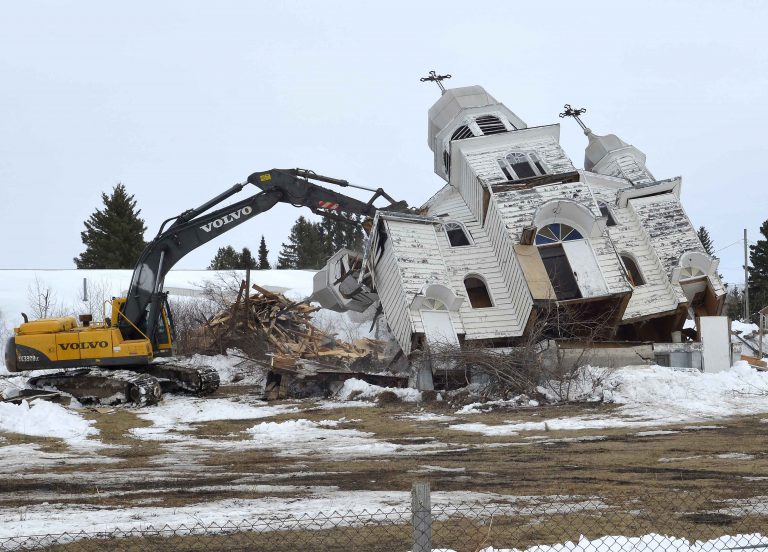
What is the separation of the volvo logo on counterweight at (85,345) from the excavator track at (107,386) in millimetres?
567

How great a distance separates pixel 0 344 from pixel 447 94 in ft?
68.6

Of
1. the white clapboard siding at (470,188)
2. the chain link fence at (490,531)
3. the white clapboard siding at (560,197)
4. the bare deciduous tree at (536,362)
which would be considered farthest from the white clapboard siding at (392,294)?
the chain link fence at (490,531)

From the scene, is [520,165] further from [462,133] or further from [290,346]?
[290,346]

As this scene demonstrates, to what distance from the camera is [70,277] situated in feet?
166

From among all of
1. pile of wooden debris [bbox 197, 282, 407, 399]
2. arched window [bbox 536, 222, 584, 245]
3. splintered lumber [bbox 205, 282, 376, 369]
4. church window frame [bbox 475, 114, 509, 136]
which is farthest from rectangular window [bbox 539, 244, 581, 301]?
church window frame [bbox 475, 114, 509, 136]

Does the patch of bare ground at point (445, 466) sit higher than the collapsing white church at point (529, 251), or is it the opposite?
the collapsing white church at point (529, 251)

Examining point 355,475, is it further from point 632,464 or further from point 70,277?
point 70,277

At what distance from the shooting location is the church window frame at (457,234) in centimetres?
2892

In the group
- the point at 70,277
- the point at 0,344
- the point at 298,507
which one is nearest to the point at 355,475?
the point at 298,507

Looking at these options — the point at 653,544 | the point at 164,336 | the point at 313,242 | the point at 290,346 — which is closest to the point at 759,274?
the point at 313,242

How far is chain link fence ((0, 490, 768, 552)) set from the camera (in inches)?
332

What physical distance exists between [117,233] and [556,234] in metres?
38.7

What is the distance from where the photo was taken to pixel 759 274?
64875 millimetres

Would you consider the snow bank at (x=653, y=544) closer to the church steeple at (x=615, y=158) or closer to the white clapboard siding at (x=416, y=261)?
the white clapboard siding at (x=416, y=261)
